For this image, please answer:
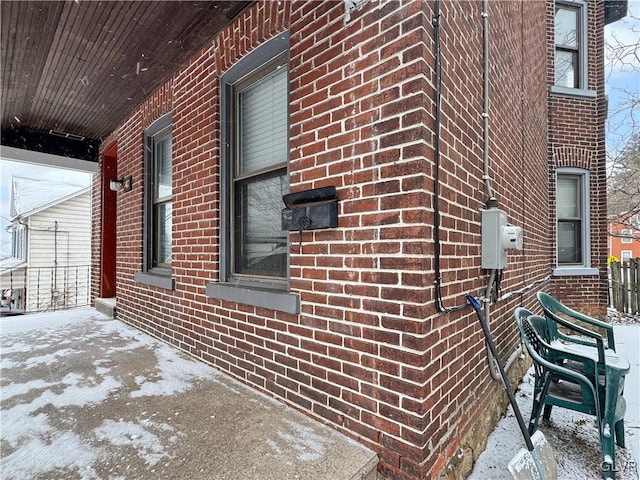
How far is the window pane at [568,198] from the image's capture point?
6.39 m

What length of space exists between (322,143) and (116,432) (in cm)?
209

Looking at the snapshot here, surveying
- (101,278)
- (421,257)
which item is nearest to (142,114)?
(101,278)

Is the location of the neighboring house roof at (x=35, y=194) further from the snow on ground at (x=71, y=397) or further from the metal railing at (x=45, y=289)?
the snow on ground at (x=71, y=397)

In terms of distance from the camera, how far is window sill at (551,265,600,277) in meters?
6.12

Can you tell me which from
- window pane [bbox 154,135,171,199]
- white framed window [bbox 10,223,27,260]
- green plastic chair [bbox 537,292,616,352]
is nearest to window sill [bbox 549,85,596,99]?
green plastic chair [bbox 537,292,616,352]

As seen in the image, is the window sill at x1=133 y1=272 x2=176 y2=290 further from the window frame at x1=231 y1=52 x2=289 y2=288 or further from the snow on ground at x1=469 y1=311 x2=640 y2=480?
the snow on ground at x1=469 y1=311 x2=640 y2=480

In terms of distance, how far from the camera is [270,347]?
7.99 feet

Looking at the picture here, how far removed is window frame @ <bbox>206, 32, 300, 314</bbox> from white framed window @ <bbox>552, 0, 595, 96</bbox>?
6259mm

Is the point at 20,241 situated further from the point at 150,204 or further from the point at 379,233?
the point at 379,233

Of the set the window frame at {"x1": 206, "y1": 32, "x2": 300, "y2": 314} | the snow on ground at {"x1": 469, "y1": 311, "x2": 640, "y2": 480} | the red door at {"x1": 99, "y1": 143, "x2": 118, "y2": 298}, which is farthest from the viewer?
the red door at {"x1": 99, "y1": 143, "x2": 118, "y2": 298}

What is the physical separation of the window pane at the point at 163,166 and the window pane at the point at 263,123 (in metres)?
1.65

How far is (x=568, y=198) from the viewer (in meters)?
6.43

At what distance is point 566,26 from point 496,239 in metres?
6.71

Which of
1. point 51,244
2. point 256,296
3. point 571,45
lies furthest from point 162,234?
point 51,244
